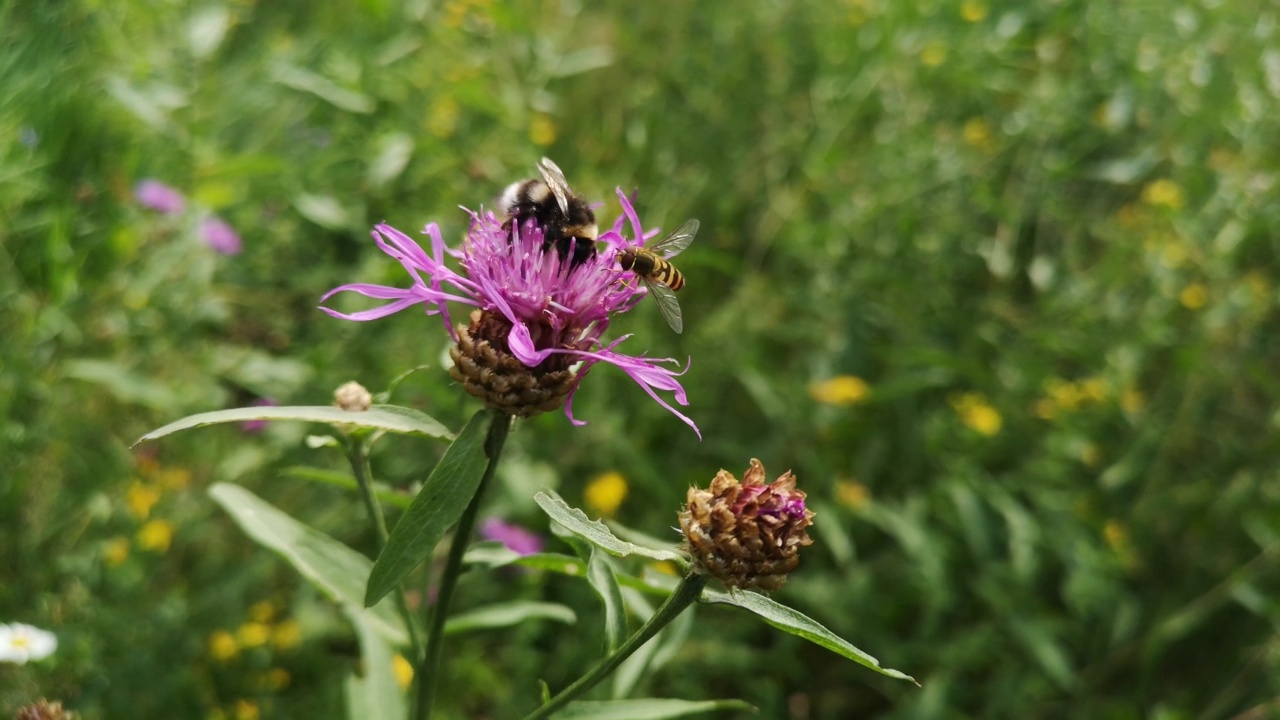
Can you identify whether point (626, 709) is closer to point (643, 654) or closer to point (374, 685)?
point (643, 654)

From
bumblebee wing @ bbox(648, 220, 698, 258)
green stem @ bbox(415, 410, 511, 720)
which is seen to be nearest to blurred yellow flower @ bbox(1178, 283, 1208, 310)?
bumblebee wing @ bbox(648, 220, 698, 258)

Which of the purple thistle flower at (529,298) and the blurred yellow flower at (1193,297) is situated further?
the blurred yellow flower at (1193,297)

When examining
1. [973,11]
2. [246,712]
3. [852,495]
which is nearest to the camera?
[246,712]

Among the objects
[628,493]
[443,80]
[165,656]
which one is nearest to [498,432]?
[165,656]

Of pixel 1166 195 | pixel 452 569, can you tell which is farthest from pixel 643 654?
pixel 1166 195

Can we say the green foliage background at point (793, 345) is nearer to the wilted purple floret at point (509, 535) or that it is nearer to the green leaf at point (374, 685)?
the wilted purple floret at point (509, 535)

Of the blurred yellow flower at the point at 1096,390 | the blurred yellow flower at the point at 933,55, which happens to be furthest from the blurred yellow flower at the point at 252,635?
the blurred yellow flower at the point at 933,55

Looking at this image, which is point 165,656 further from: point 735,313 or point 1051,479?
point 1051,479
